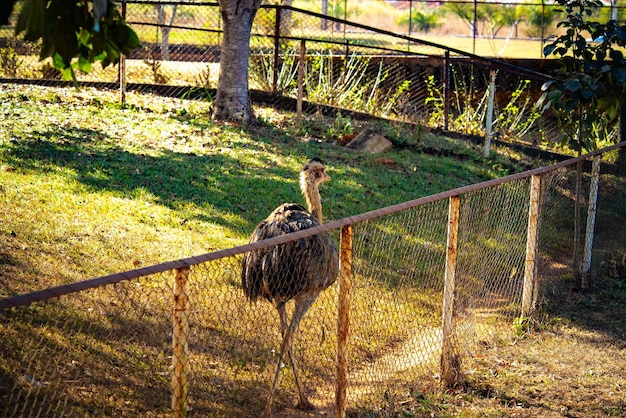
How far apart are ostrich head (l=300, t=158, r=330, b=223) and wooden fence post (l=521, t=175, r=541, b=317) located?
191cm

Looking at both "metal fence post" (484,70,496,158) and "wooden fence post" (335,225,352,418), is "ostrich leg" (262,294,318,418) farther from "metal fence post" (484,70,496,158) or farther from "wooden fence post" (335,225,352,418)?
"metal fence post" (484,70,496,158)

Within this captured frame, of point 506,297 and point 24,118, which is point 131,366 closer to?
point 506,297

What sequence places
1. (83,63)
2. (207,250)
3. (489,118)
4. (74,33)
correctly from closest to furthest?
(74,33) → (83,63) → (207,250) → (489,118)

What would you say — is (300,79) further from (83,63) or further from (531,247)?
(83,63)

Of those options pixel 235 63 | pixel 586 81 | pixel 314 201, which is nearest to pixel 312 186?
pixel 314 201

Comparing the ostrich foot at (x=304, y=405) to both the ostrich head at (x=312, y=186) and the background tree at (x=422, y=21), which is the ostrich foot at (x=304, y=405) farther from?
the background tree at (x=422, y=21)

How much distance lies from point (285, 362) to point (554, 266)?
4186 mm

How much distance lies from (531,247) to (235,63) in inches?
266

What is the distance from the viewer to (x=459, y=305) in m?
7.18

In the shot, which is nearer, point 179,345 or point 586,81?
point 179,345

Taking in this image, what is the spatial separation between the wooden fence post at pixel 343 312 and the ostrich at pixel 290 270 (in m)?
0.55

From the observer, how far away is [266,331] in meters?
5.87

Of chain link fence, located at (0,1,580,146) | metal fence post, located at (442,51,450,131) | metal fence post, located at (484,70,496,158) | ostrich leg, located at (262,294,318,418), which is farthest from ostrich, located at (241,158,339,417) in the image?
metal fence post, located at (442,51,450,131)

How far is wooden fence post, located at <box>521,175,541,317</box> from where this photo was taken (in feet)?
26.1
